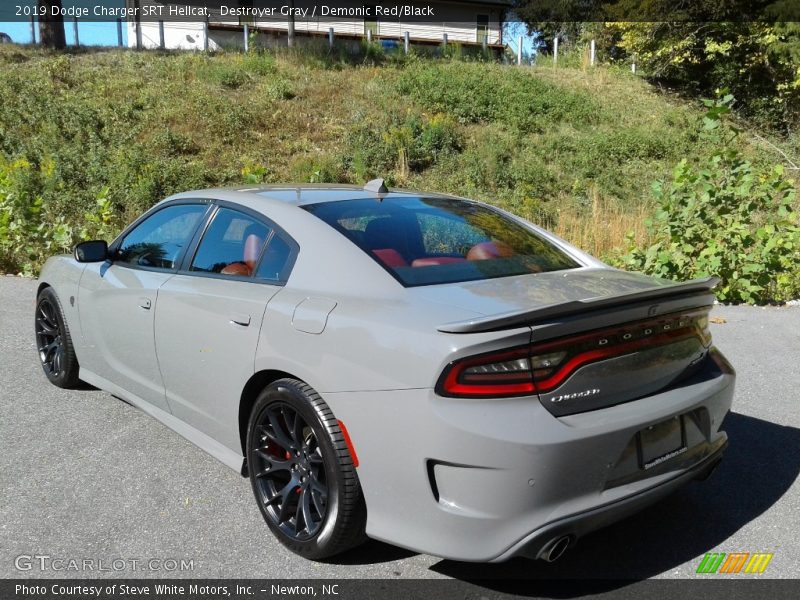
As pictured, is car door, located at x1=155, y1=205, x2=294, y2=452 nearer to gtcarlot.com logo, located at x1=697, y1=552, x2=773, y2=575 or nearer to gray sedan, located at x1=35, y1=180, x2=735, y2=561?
gray sedan, located at x1=35, y1=180, x2=735, y2=561

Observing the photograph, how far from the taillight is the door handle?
3.54 feet

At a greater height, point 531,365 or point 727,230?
point 531,365

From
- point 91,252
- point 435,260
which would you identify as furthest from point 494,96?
point 435,260

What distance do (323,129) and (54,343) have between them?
1678cm

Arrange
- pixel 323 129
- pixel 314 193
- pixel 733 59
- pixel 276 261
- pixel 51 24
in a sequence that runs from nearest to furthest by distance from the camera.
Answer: pixel 276 261
pixel 314 193
pixel 323 129
pixel 51 24
pixel 733 59

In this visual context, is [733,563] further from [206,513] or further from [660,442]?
[206,513]

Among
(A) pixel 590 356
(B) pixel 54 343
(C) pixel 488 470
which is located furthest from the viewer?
(B) pixel 54 343

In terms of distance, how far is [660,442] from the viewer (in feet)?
8.79

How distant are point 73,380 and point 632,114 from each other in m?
22.8

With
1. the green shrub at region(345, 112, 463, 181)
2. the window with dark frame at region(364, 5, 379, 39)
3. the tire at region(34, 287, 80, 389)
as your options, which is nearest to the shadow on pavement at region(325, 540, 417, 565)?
the tire at region(34, 287, 80, 389)

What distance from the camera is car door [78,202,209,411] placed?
385 centimetres

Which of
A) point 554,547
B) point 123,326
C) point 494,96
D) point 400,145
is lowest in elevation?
point 554,547

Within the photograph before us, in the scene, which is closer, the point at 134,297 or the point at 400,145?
the point at 134,297

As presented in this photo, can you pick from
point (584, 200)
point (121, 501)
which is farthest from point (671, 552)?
point (584, 200)
